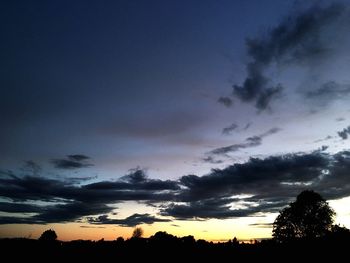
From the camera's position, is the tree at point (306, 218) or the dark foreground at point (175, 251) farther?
the tree at point (306, 218)

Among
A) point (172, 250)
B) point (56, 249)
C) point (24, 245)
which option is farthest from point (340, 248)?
point (24, 245)

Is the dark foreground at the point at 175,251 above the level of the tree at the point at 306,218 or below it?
below

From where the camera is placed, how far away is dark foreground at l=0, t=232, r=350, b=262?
74.5 ft

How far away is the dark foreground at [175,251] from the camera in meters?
22.7

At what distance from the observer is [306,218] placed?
242 ft

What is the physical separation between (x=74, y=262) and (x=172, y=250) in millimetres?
7260

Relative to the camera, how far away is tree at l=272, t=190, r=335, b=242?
72275mm

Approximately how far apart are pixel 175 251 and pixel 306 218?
2260 inches

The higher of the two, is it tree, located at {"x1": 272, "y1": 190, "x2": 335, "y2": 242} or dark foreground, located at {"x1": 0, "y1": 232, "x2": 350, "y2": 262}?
tree, located at {"x1": 272, "y1": 190, "x2": 335, "y2": 242}

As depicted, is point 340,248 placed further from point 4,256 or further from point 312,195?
point 312,195

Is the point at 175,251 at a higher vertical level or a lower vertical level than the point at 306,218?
lower

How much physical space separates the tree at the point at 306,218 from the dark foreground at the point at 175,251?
51.0 m

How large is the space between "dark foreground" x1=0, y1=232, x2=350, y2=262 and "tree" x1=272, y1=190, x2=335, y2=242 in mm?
51044

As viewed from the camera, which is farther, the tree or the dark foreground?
the tree
